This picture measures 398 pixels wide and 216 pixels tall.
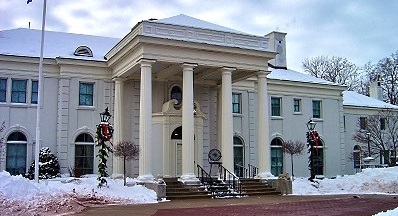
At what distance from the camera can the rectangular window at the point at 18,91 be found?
2683 cm

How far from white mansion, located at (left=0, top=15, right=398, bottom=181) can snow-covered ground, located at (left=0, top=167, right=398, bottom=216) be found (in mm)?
2332

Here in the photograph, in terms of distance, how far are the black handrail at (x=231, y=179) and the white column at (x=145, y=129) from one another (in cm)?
370

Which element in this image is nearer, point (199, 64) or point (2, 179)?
point (2, 179)

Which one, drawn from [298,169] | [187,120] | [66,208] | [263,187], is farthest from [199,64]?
[298,169]

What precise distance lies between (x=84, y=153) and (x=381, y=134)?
24407mm

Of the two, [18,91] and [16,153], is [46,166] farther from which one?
[18,91]

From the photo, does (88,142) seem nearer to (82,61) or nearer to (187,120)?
(82,61)

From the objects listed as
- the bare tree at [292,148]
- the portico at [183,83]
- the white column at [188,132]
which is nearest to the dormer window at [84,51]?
the portico at [183,83]

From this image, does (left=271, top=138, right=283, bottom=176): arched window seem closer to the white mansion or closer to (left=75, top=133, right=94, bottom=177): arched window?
the white mansion

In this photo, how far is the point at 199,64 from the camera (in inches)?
953

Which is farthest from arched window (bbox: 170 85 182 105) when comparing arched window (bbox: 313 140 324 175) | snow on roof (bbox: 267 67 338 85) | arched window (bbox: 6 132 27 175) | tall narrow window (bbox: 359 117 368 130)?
tall narrow window (bbox: 359 117 368 130)

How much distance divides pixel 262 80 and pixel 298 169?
33.8 ft

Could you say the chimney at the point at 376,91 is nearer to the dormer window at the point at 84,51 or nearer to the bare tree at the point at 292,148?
→ the bare tree at the point at 292,148

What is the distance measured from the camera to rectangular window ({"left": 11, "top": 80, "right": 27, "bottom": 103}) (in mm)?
26828
